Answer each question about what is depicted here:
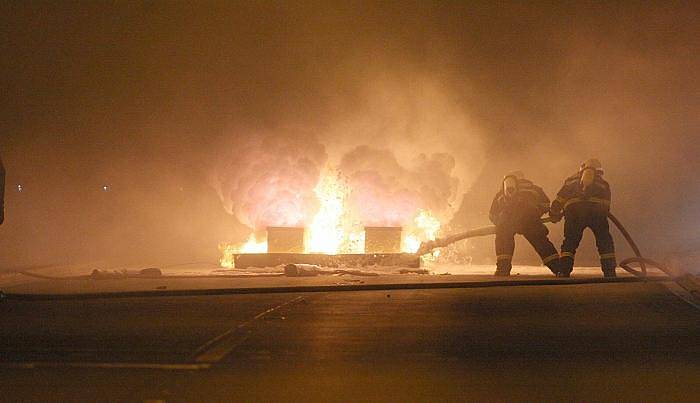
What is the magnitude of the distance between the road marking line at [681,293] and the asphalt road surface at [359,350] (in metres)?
0.10

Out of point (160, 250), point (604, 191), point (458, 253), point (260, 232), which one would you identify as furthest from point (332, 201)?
point (160, 250)

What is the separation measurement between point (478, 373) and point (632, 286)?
7.02 meters

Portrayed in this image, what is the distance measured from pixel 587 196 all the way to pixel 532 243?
5.24 ft

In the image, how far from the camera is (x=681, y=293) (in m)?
11.2

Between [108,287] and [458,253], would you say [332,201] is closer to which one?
[458,253]

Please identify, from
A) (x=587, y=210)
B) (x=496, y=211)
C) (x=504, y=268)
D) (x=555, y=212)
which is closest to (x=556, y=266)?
(x=504, y=268)

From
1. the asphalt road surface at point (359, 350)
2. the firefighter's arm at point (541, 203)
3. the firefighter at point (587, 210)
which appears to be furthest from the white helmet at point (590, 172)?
the asphalt road surface at point (359, 350)

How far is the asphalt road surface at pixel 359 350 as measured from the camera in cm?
567

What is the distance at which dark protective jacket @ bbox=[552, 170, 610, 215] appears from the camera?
629 inches

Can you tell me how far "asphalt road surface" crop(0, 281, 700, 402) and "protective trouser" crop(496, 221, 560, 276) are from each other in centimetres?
552

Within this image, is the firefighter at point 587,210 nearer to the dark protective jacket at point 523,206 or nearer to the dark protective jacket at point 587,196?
the dark protective jacket at point 587,196

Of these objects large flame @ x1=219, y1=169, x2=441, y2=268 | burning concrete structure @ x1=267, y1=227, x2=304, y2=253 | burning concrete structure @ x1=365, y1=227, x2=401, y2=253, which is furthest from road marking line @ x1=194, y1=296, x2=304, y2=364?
large flame @ x1=219, y1=169, x2=441, y2=268

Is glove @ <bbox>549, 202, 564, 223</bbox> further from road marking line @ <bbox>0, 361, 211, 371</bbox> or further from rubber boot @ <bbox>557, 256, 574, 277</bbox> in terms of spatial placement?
road marking line @ <bbox>0, 361, 211, 371</bbox>

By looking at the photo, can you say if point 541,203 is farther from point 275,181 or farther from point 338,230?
point 275,181
